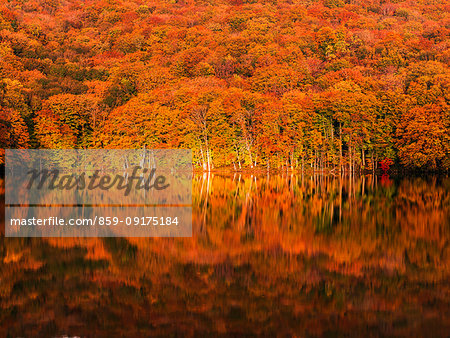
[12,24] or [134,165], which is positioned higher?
[12,24]

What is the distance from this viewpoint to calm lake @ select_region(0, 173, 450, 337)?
7.73 metres

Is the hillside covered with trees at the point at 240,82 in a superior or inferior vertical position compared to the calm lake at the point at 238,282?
superior

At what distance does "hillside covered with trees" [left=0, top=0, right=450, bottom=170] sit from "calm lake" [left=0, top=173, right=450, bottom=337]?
46.0 m

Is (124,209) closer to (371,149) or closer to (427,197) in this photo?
(427,197)

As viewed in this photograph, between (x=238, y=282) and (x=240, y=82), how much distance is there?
77.8 m

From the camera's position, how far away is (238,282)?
986cm

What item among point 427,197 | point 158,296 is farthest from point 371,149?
point 158,296

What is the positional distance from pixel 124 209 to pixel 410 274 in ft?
44.1

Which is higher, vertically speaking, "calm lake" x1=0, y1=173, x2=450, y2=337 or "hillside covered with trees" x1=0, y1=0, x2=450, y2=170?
"hillside covered with trees" x1=0, y1=0, x2=450, y2=170

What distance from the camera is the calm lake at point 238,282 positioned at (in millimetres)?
7734

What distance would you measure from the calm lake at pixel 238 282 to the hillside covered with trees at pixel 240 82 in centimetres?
4596

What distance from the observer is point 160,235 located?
603 inches

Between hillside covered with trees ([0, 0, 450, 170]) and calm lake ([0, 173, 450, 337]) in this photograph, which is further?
hillside covered with trees ([0, 0, 450, 170])

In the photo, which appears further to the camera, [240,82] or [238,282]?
[240,82]
